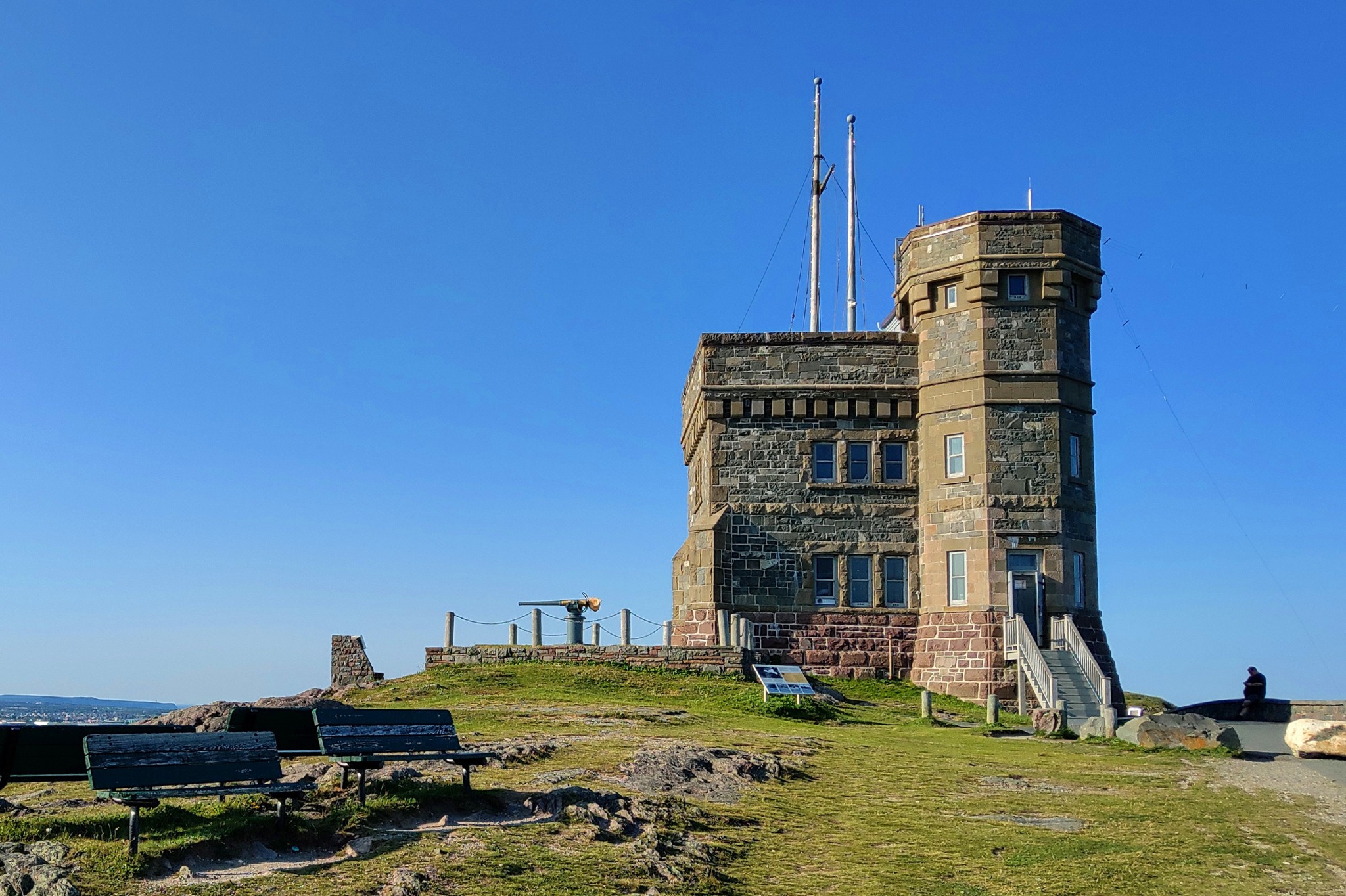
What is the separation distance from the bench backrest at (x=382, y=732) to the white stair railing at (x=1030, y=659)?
17218mm

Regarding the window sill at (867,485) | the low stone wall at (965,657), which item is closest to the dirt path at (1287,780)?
the low stone wall at (965,657)

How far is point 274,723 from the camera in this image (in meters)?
13.7

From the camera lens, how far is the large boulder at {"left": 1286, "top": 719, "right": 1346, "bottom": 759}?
69.4 feet

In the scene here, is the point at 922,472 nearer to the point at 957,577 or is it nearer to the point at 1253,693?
the point at 957,577

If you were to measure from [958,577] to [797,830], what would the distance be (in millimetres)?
20732

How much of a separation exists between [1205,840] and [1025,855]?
238 cm

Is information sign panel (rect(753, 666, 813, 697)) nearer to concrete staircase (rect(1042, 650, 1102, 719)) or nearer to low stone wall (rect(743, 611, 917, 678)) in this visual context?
low stone wall (rect(743, 611, 917, 678))

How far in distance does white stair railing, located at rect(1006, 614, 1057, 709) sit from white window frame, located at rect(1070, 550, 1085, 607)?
1659 mm

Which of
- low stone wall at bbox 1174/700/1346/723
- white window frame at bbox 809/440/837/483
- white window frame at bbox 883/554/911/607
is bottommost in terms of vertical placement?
low stone wall at bbox 1174/700/1346/723

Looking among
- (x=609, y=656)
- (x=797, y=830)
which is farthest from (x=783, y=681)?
(x=797, y=830)

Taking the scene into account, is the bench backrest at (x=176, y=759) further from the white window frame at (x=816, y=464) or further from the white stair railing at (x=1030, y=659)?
the white window frame at (x=816, y=464)

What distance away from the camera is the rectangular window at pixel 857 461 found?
35.2 m

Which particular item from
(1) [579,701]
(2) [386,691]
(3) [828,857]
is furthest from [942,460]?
(3) [828,857]

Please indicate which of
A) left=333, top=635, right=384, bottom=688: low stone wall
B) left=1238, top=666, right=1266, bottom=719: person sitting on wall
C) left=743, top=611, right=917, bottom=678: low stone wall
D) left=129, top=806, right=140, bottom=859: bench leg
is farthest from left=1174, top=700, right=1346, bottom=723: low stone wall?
left=129, top=806, right=140, bottom=859: bench leg
